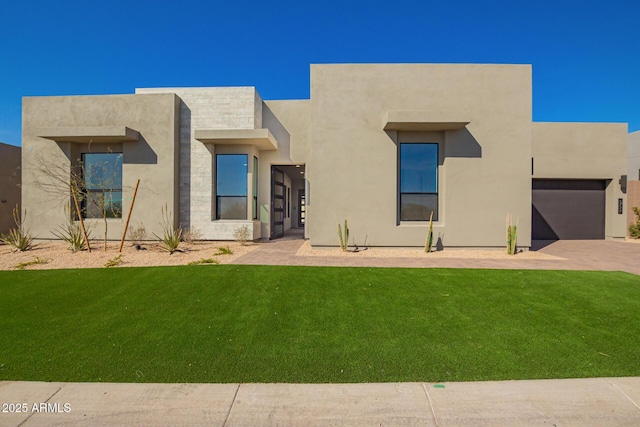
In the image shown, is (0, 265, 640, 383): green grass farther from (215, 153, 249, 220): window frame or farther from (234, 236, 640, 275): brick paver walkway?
(215, 153, 249, 220): window frame

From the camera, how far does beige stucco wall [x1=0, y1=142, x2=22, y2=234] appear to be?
1389 centimetres

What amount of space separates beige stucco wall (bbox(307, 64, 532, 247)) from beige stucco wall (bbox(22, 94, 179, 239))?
601 cm

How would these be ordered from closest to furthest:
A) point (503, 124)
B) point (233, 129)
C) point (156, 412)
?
point (156, 412) → point (503, 124) → point (233, 129)

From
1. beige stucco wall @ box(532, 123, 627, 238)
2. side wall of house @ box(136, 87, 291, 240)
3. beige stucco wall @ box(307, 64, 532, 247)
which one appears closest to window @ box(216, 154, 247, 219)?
side wall of house @ box(136, 87, 291, 240)

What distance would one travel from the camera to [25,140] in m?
12.1

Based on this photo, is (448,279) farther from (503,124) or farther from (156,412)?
(503,124)

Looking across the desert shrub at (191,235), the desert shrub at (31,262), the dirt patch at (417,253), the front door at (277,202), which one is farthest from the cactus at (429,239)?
the desert shrub at (31,262)

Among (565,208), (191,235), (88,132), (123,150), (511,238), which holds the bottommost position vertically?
(191,235)

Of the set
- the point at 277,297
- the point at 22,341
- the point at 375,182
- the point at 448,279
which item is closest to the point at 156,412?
the point at 22,341

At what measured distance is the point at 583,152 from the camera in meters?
14.5

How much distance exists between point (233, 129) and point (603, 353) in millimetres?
11778

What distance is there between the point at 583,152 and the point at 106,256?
65.0 feet

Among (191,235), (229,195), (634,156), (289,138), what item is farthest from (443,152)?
(634,156)

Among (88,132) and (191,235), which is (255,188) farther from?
(88,132)
